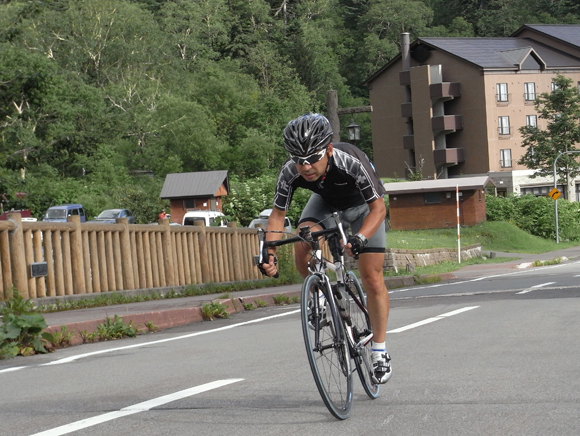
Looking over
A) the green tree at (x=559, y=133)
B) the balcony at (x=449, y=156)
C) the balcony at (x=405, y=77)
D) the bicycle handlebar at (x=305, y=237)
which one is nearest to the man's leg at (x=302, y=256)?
the bicycle handlebar at (x=305, y=237)

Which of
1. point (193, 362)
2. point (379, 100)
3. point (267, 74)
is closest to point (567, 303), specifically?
point (193, 362)

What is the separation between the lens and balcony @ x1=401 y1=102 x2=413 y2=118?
265 feet

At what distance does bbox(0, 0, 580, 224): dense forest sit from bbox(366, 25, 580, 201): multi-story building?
13.7 meters

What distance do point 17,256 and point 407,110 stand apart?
69.6 metres

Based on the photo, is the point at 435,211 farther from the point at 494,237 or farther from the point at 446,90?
the point at 446,90

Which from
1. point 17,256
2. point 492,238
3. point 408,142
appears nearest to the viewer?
point 17,256

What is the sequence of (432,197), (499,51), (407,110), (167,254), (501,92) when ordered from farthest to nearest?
(407,110)
(499,51)
(501,92)
(432,197)
(167,254)

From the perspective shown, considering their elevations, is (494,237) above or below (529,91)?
below

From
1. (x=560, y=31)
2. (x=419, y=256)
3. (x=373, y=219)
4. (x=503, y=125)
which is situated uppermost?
(x=560, y=31)

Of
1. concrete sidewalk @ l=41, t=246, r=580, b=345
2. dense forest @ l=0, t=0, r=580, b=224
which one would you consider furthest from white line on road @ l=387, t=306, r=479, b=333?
dense forest @ l=0, t=0, r=580, b=224

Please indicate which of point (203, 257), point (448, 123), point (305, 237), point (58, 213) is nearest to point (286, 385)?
point (305, 237)

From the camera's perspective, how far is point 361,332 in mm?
5863

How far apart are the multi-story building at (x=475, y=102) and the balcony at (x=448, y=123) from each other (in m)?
0.08

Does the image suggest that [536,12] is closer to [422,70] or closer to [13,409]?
[422,70]
